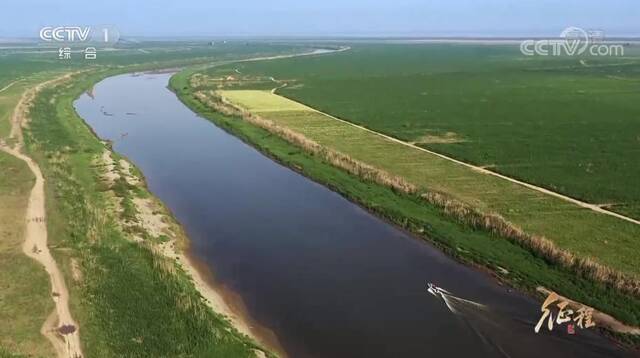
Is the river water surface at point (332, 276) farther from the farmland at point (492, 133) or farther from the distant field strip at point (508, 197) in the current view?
the distant field strip at point (508, 197)

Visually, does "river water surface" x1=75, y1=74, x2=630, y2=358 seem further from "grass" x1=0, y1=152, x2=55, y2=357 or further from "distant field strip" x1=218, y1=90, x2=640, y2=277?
"grass" x1=0, y1=152, x2=55, y2=357

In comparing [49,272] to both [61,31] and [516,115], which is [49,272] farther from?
[61,31]

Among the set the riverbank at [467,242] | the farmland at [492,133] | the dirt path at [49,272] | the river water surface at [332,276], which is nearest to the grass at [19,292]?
the dirt path at [49,272]

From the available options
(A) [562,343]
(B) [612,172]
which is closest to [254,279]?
(A) [562,343]

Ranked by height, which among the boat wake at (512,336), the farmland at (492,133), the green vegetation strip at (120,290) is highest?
the farmland at (492,133)

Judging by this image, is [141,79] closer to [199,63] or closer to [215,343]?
[199,63]

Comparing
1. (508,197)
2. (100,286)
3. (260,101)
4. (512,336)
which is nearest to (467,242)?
(508,197)

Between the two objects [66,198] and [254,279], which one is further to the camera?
[66,198]
